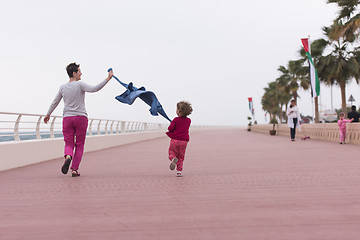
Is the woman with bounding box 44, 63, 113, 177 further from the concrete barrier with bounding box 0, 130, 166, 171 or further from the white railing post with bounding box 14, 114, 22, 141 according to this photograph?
the white railing post with bounding box 14, 114, 22, 141

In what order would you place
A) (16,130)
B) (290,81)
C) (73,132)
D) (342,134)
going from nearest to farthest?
(73,132) < (16,130) < (342,134) < (290,81)

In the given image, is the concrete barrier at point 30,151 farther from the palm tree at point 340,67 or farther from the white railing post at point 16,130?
the palm tree at point 340,67

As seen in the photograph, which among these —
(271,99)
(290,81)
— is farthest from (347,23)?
(271,99)

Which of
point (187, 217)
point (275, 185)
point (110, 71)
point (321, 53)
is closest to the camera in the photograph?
point (187, 217)

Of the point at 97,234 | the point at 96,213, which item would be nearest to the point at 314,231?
the point at 97,234

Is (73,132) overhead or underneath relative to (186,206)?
overhead

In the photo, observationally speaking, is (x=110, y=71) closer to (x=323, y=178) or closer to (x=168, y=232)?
(x=323, y=178)

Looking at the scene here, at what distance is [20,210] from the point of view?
475cm

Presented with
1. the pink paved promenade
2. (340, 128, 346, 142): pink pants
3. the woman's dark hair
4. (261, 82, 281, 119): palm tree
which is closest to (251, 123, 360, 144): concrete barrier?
(340, 128, 346, 142): pink pants

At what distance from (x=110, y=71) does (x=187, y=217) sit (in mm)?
4019

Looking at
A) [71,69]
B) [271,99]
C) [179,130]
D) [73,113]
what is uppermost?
[271,99]

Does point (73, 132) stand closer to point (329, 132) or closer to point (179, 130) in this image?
point (179, 130)

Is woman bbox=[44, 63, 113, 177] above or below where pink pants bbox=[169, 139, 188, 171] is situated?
above

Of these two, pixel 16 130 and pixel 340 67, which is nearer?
pixel 16 130
